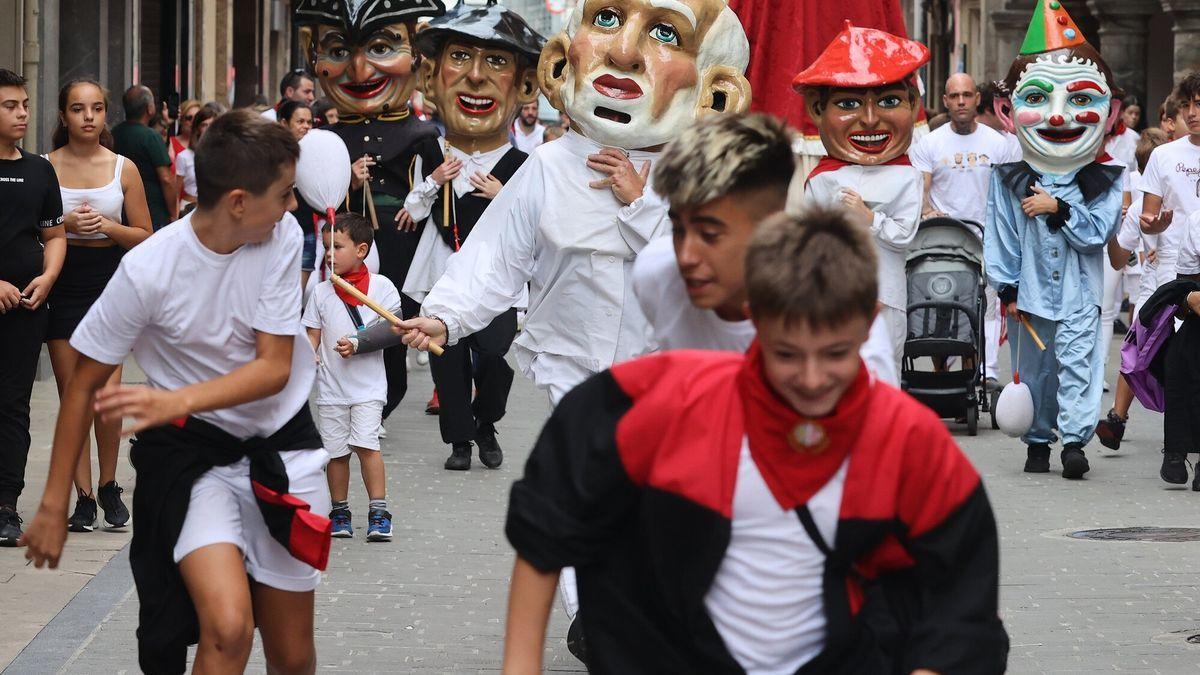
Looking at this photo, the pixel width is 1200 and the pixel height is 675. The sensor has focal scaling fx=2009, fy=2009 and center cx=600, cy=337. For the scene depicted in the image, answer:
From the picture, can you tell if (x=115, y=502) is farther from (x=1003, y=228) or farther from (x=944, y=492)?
(x=944, y=492)

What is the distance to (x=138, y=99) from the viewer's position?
14.3 m

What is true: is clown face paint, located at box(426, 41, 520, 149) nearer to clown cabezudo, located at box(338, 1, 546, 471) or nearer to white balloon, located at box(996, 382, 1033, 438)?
clown cabezudo, located at box(338, 1, 546, 471)

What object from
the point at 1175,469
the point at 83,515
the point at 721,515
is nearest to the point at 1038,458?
the point at 1175,469

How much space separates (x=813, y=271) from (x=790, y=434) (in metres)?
0.27

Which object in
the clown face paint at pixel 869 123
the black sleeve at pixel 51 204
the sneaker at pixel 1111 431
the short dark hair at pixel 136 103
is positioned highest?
the short dark hair at pixel 136 103

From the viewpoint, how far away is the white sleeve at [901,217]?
8328mm

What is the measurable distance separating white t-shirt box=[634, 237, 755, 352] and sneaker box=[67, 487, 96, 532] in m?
4.83

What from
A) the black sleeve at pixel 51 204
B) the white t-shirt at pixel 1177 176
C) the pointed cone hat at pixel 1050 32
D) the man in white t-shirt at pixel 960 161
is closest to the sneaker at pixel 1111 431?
the white t-shirt at pixel 1177 176

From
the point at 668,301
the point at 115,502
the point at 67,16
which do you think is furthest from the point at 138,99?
the point at 668,301

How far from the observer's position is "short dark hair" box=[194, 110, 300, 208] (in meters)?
4.68

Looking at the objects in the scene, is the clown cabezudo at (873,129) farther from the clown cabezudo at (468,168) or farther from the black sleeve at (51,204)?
the black sleeve at (51,204)

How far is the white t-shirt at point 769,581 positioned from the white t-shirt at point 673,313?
788 millimetres

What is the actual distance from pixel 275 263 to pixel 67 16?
1507cm

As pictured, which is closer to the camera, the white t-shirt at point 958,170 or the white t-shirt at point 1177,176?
the white t-shirt at point 1177,176
